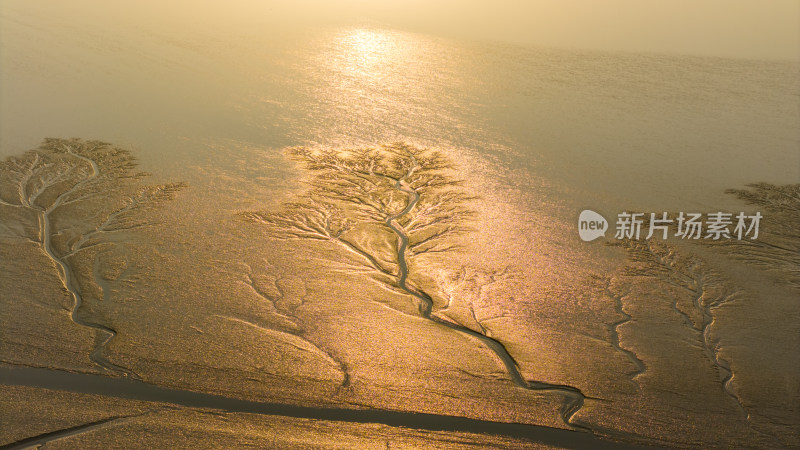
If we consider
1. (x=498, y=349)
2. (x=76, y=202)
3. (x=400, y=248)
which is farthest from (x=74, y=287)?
(x=498, y=349)

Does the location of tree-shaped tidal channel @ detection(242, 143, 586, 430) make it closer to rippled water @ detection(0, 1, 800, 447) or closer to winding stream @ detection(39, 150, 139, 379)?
rippled water @ detection(0, 1, 800, 447)

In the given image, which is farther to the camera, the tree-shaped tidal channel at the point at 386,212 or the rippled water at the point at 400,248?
the tree-shaped tidal channel at the point at 386,212

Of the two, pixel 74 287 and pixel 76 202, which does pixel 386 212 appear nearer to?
pixel 74 287

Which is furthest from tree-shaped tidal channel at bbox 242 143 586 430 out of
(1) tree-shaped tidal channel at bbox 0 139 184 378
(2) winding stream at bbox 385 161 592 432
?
(1) tree-shaped tidal channel at bbox 0 139 184 378

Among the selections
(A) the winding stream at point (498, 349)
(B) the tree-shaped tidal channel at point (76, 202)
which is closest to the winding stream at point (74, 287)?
(B) the tree-shaped tidal channel at point (76, 202)

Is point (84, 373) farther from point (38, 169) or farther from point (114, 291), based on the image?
point (38, 169)

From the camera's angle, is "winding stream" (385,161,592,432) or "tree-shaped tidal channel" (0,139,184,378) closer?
"winding stream" (385,161,592,432)

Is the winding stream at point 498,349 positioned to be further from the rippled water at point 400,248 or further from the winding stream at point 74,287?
the winding stream at point 74,287

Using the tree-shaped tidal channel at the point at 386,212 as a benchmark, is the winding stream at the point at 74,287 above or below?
below

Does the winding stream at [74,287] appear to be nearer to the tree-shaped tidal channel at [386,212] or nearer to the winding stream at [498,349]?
the tree-shaped tidal channel at [386,212]

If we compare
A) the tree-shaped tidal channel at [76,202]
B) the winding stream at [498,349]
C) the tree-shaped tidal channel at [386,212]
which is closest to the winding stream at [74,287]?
the tree-shaped tidal channel at [76,202]
